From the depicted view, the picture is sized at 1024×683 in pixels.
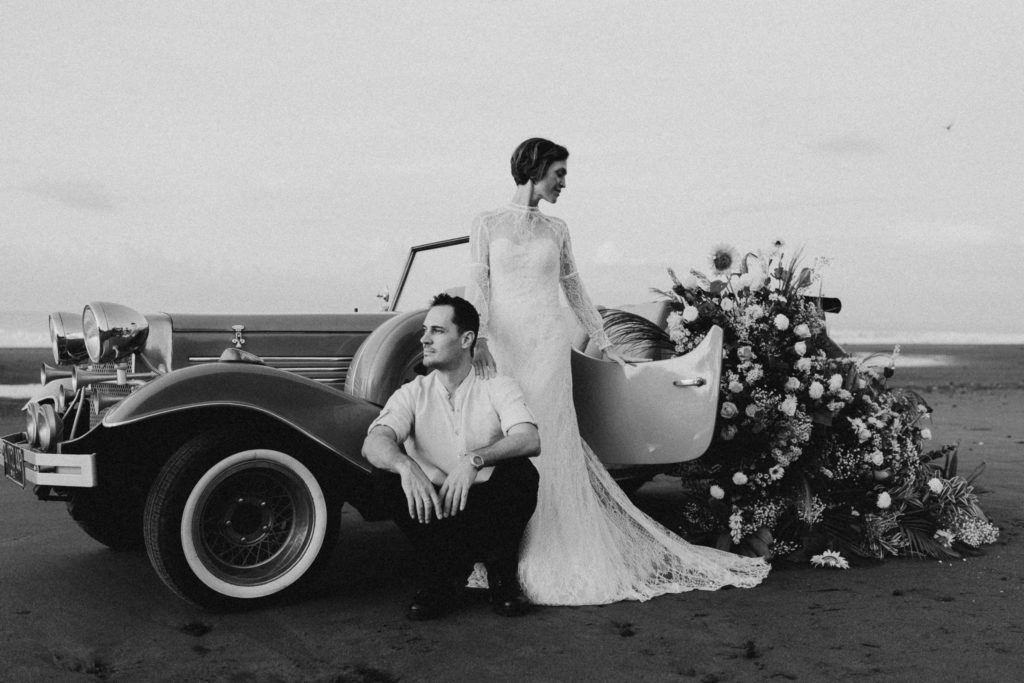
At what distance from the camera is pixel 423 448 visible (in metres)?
3.50

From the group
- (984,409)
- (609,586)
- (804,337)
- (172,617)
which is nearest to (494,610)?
(609,586)

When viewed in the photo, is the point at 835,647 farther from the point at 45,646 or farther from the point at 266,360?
the point at 266,360

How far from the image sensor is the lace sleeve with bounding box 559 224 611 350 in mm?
4105

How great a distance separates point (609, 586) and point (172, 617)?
168cm

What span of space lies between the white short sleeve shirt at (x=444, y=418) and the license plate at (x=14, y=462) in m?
1.57

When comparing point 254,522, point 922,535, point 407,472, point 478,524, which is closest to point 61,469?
point 254,522

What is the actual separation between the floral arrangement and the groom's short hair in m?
1.33

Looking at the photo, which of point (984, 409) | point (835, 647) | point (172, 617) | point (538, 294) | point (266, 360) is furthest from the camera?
point (984, 409)

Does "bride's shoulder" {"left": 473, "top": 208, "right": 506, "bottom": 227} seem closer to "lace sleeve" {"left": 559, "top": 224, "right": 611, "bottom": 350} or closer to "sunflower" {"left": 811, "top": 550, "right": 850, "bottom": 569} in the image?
"lace sleeve" {"left": 559, "top": 224, "right": 611, "bottom": 350}

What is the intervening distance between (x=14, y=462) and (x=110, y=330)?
737 mm

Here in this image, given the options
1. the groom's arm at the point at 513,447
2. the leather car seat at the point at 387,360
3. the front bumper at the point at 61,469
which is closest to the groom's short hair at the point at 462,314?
the groom's arm at the point at 513,447

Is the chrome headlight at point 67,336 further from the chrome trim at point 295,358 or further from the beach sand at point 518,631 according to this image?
the beach sand at point 518,631

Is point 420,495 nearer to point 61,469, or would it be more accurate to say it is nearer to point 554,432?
point 554,432

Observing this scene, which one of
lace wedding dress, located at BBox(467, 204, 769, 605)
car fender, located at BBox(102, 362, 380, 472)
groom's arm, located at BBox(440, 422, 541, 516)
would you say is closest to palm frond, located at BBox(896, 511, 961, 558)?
lace wedding dress, located at BBox(467, 204, 769, 605)
